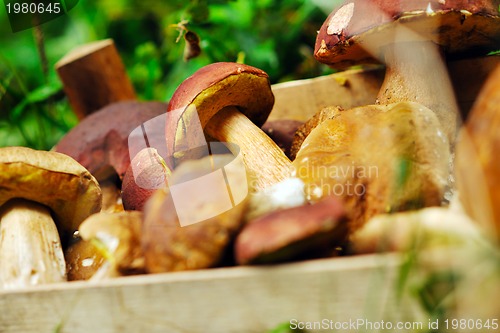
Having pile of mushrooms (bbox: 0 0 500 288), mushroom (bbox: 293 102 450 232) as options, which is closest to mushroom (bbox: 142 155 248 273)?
pile of mushrooms (bbox: 0 0 500 288)

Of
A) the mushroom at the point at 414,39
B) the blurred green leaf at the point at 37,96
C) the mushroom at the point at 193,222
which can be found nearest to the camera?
the mushroom at the point at 193,222

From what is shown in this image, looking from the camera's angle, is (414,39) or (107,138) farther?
(107,138)

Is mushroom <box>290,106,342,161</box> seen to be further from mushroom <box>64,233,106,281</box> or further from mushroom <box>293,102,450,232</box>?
mushroom <box>64,233,106,281</box>

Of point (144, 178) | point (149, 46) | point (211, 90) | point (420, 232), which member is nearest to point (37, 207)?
point (144, 178)

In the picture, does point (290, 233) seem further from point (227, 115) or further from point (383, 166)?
point (227, 115)

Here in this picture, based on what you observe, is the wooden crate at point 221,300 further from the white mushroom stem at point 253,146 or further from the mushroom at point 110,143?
the mushroom at point 110,143

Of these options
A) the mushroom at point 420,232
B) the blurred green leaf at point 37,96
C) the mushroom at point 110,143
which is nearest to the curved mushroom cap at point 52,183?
the mushroom at point 110,143
